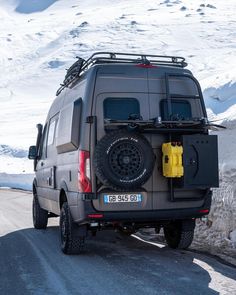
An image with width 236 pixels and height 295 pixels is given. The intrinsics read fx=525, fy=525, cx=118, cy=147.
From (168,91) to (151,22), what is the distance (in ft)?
325

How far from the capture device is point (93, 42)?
9212 centimetres

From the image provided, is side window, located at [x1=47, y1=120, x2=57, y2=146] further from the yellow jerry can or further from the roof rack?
the yellow jerry can

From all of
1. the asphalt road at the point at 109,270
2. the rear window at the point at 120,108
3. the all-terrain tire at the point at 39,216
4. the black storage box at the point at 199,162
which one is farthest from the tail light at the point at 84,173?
the all-terrain tire at the point at 39,216

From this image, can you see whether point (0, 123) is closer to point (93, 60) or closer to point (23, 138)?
point (23, 138)

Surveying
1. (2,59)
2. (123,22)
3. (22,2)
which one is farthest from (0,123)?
(22,2)

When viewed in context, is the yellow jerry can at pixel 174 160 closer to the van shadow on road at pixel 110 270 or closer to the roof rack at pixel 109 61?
the van shadow on road at pixel 110 270

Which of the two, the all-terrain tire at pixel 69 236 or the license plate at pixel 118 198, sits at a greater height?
the license plate at pixel 118 198

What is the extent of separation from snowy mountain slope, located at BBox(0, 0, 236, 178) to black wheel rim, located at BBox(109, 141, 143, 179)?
43417 mm

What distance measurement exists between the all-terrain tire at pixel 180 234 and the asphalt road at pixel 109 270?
138mm

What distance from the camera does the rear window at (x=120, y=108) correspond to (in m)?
6.86

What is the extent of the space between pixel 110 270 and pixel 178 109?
236 centimetres

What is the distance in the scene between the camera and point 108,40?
92.1 meters

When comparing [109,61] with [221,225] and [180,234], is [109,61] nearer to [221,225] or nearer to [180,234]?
[180,234]

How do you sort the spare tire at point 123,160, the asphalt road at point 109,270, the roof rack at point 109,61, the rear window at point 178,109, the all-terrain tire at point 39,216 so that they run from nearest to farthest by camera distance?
the asphalt road at point 109,270, the spare tire at point 123,160, the rear window at point 178,109, the roof rack at point 109,61, the all-terrain tire at point 39,216
